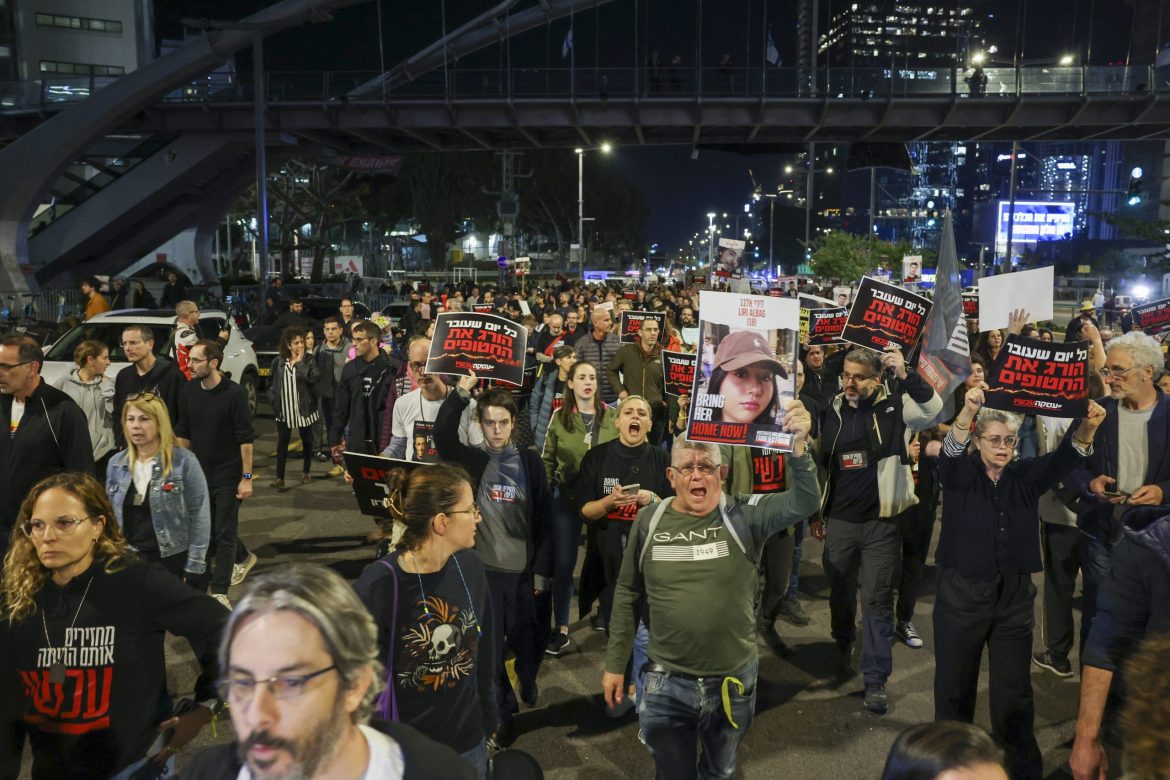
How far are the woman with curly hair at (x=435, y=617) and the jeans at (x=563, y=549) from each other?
3.11 metres

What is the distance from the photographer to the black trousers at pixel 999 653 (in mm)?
4766

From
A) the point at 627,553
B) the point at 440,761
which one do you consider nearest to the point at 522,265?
the point at 627,553

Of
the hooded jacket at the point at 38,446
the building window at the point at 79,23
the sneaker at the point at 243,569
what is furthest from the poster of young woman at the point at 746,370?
the building window at the point at 79,23

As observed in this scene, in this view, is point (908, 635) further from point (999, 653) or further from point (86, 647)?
point (86, 647)

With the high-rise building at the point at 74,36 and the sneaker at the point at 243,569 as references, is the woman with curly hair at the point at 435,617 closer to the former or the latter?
the sneaker at the point at 243,569

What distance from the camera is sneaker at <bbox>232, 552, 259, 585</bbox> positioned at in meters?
8.35

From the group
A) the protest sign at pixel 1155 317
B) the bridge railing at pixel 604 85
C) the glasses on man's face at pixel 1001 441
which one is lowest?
the glasses on man's face at pixel 1001 441

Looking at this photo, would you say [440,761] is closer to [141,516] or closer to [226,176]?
[141,516]

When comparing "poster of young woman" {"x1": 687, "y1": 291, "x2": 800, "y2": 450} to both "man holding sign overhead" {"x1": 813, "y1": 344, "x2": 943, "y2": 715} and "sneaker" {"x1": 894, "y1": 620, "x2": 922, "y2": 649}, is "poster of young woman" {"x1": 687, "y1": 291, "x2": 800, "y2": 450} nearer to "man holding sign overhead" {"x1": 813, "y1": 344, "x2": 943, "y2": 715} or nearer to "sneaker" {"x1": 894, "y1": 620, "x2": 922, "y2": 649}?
"man holding sign overhead" {"x1": 813, "y1": 344, "x2": 943, "y2": 715}

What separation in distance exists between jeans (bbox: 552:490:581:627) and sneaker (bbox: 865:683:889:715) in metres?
2.11

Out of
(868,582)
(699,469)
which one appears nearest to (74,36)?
(868,582)

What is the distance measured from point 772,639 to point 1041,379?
2789 mm

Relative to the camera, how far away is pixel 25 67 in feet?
194

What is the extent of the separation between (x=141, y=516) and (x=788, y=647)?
4451mm
